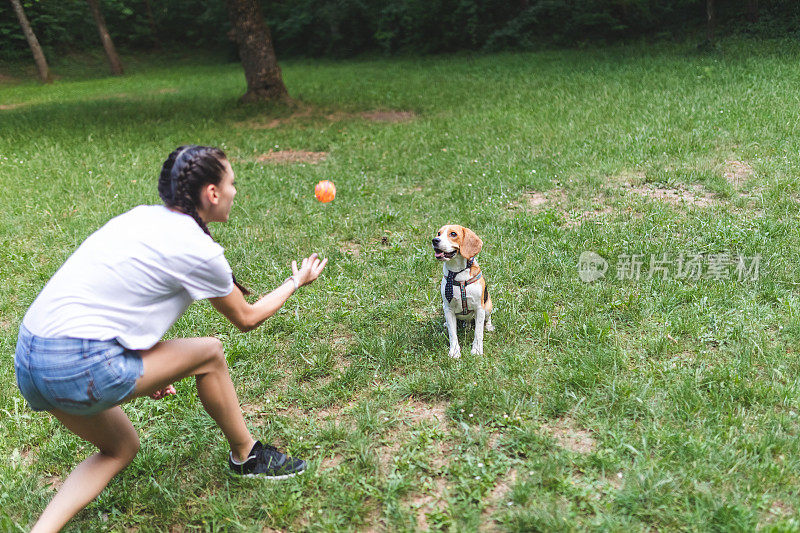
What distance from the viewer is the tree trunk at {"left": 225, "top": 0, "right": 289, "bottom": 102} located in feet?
41.1

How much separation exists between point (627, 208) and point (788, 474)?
12.0ft

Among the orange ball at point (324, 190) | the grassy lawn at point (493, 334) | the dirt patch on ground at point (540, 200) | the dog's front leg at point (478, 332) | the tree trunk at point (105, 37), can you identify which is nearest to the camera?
the grassy lawn at point (493, 334)

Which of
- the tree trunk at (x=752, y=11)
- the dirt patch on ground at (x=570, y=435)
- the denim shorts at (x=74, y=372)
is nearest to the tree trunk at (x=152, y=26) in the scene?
the tree trunk at (x=752, y=11)

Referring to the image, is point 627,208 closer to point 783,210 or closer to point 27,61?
point 783,210

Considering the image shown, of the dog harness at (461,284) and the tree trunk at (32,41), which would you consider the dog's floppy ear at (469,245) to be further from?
the tree trunk at (32,41)

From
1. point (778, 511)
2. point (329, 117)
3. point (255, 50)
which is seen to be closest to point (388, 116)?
point (329, 117)

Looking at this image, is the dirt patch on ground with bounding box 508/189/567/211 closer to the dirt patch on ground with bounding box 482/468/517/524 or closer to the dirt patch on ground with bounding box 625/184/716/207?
the dirt patch on ground with bounding box 625/184/716/207

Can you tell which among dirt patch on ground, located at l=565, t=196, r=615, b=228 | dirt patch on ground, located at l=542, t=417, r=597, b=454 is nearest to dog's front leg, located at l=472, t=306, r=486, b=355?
dirt patch on ground, located at l=542, t=417, r=597, b=454

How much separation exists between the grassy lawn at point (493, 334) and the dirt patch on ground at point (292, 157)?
0.07 m

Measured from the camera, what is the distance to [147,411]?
11.7 feet

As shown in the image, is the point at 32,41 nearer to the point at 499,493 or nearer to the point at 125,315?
the point at 125,315

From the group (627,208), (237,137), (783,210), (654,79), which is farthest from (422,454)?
(654,79)

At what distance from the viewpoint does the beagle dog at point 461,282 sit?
3568mm

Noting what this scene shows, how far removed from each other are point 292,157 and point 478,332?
20.5 feet
